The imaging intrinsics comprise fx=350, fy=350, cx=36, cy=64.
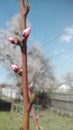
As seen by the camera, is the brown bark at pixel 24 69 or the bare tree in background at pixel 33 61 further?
the bare tree in background at pixel 33 61

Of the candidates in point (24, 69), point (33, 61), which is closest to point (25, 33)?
point (24, 69)

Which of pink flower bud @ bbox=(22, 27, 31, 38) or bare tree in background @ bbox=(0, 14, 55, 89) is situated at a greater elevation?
bare tree in background @ bbox=(0, 14, 55, 89)

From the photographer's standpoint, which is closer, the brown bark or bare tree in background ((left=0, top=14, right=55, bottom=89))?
the brown bark

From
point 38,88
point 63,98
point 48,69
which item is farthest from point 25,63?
point 48,69

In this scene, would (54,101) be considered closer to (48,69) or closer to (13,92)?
(48,69)

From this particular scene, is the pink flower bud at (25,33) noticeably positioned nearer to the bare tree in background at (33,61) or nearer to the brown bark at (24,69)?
the brown bark at (24,69)

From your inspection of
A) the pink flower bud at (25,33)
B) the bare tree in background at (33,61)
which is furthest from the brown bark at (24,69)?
the bare tree in background at (33,61)

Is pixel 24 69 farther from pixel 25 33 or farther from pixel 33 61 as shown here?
pixel 33 61

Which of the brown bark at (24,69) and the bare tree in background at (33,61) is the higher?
the bare tree in background at (33,61)

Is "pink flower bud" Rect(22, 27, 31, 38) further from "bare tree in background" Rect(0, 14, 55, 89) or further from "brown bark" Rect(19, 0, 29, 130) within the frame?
"bare tree in background" Rect(0, 14, 55, 89)

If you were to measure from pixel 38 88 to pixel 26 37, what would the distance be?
35947 millimetres

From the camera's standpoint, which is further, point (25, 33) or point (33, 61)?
point (33, 61)

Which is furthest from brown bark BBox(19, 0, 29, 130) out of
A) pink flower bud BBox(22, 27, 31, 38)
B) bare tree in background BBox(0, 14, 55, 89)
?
bare tree in background BBox(0, 14, 55, 89)

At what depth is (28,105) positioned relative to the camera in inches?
34.0
